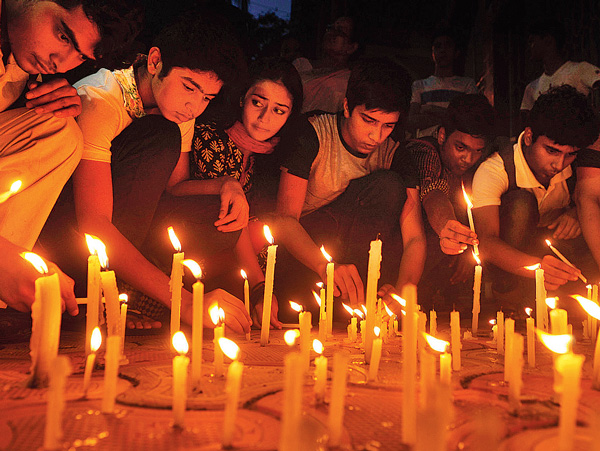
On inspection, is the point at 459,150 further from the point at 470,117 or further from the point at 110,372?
the point at 110,372

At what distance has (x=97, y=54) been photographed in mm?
2064

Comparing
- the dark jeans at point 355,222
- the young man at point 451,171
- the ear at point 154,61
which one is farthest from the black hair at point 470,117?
the ear at point 154,61

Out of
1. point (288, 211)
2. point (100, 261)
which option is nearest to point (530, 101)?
point (288, 211)

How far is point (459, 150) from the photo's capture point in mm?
3197

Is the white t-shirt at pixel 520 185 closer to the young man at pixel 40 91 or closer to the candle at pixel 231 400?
the young man at pixel 40 91

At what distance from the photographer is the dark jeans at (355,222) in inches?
115

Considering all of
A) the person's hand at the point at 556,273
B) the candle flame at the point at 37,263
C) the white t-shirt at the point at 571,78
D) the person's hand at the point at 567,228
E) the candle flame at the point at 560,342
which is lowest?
the candle flame at the point at 560,342

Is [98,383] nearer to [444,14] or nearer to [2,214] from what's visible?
[2,214]

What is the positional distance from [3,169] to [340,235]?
5.50 ft

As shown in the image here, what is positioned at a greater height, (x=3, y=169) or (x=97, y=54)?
(x=97, y=54)

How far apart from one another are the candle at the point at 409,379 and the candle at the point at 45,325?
623 mm

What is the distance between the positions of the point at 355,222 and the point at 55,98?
1611 mm

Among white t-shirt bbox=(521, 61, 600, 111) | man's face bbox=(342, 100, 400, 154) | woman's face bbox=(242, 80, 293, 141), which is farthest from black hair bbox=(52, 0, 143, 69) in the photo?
white t-shirt bbox=(521, 61, 600, 111)

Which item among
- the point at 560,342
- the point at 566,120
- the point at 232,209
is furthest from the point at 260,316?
the point at 566,120
